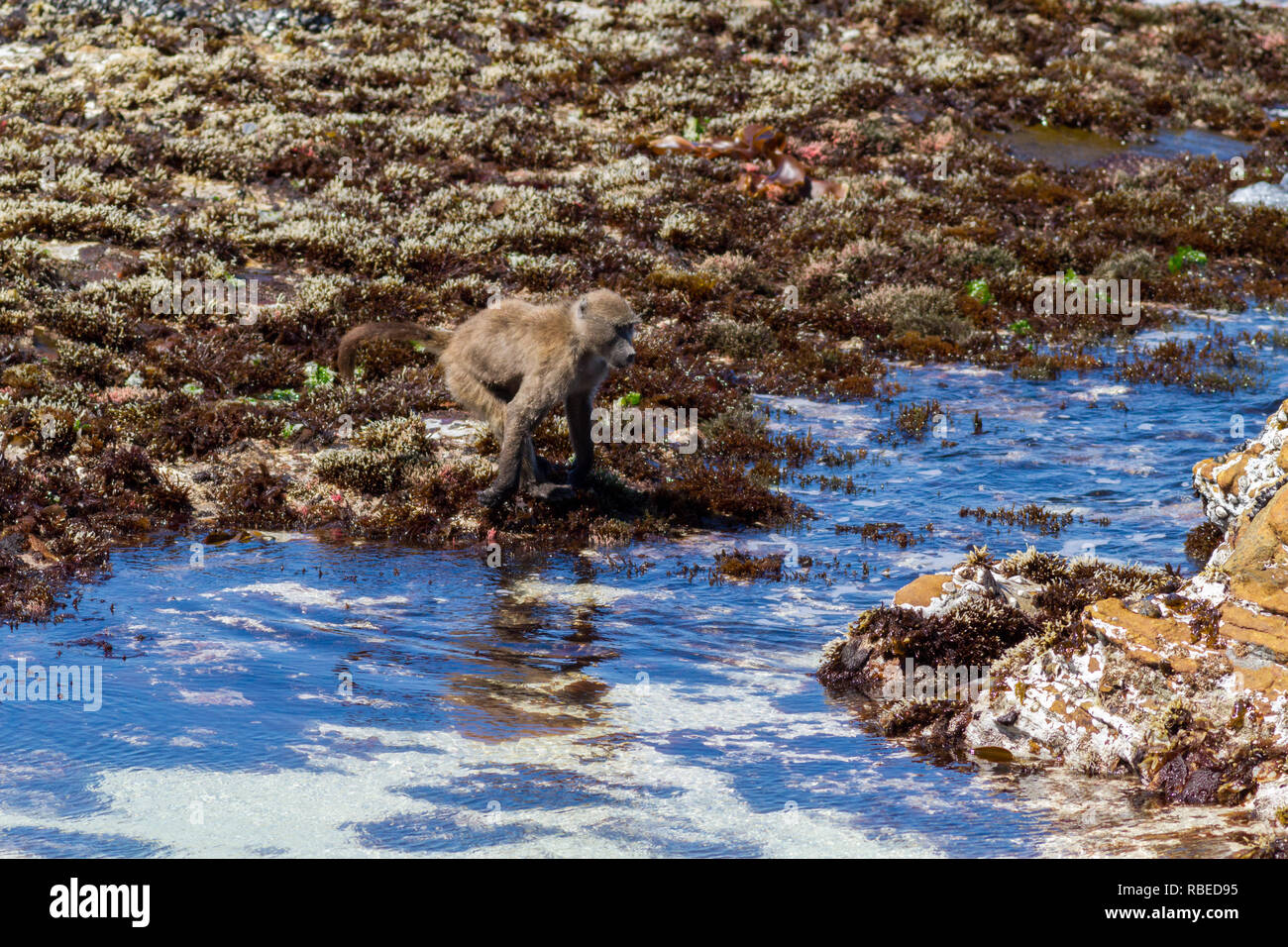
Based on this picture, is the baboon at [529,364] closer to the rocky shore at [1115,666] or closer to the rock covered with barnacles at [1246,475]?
the rocky shore at [1115,666]

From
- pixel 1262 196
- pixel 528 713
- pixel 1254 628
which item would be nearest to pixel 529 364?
pixel 528 713

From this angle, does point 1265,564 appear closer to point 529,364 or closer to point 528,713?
point 528,713

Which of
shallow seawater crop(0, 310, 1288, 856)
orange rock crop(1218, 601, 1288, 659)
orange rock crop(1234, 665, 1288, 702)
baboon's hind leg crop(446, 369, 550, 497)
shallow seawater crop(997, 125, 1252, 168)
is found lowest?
shallow seawater crop(0, 310, 1288, 856)

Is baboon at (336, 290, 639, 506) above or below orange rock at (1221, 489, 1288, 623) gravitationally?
above

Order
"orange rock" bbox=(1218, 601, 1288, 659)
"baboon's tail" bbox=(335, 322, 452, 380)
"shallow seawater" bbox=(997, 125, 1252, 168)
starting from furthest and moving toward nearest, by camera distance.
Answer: "shallow seawater" bbox=(997, 125, 1252, 168) → "baboon's tail" bbox=(335, 322, 452, 380) → "orange rock" bbox=(1218, 601, 1288, 659)

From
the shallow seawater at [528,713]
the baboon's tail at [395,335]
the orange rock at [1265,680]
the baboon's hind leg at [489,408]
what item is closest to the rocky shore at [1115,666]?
the orange rock at [1265,680]

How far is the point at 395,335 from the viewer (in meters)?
13.0

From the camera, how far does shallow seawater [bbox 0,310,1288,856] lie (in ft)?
20.3

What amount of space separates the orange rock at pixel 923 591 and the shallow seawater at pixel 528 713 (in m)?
0.92

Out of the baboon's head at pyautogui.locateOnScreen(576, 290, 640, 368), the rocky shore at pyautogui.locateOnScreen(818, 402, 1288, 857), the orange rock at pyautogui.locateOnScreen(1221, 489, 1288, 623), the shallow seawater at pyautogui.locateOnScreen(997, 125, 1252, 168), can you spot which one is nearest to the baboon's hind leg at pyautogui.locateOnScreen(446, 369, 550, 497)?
the baboon's head at pyautogui.locateOnScreen(576, 290, 640, 368)

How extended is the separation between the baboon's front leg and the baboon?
0.01 m

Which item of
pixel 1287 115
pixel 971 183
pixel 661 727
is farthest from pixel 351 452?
pixel 1287 115

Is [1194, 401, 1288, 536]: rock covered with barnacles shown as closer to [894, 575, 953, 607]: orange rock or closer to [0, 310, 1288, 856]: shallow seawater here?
[0, 310, 1288, 856]: shallow seawater

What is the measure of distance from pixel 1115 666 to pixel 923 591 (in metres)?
1.75
